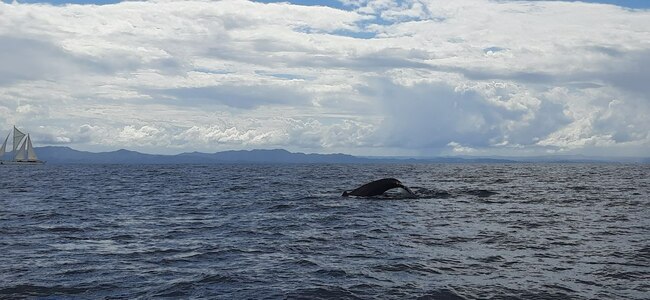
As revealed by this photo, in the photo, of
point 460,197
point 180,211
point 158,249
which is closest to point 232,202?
point 180,211

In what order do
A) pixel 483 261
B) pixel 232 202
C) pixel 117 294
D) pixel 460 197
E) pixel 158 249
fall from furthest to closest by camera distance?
1. pixel 460 197
2. pixel 232 202
3. pixel 158 249
4. pixel 483 261
5. pixel 117 294

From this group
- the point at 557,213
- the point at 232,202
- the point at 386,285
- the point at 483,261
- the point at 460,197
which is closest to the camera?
the point at 386,285

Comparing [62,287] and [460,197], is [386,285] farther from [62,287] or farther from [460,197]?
[460,197]

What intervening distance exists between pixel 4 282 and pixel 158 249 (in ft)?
17.5

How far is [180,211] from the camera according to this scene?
31.6 metres

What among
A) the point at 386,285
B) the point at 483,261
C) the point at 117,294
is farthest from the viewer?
the point at 483,261

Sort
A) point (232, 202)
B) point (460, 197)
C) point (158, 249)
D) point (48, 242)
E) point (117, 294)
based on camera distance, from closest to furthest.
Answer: point (117, 294) → point (158, 249) → point (48, 242) → point (232, 202) → point (460, 197)

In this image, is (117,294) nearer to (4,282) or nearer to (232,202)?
(4,282)

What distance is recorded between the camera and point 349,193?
42875mm

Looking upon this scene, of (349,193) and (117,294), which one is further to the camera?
(349,193)

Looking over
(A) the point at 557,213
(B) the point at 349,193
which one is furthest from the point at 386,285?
(B) the point at 349,193

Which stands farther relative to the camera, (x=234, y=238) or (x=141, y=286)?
(x=234, y=238)

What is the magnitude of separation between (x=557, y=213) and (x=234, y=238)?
18.4m

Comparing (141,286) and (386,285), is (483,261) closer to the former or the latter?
(386,285)
